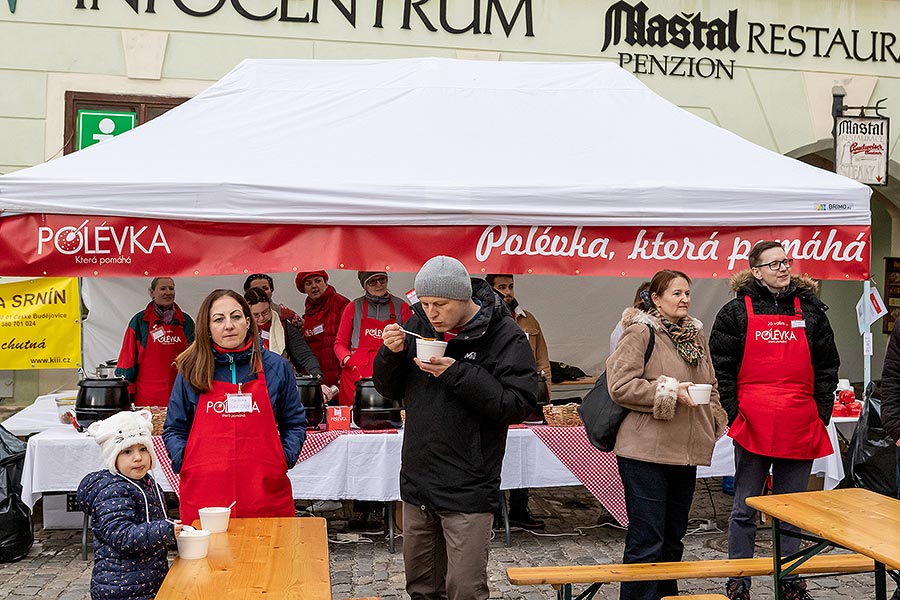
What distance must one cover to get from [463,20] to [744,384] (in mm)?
6002

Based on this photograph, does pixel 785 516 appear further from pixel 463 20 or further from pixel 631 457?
pixel 463 20

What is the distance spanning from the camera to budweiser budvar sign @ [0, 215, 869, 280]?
18.6ft

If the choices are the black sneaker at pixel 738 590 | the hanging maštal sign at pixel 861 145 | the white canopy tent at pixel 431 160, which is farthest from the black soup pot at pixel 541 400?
the hanging maštal sign at pixel 861 145

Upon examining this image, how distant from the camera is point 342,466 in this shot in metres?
6.24

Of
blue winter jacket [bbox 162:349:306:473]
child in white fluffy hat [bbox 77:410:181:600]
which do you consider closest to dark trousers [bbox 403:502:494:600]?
blue winter jacket [bbox 162:349:306:473]

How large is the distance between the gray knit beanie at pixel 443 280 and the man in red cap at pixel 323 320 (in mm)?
4317

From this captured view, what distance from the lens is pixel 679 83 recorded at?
10.6 m

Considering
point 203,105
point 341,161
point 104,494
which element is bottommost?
point 104,494

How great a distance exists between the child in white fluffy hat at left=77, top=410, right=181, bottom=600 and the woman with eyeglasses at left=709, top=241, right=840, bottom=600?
110 inches

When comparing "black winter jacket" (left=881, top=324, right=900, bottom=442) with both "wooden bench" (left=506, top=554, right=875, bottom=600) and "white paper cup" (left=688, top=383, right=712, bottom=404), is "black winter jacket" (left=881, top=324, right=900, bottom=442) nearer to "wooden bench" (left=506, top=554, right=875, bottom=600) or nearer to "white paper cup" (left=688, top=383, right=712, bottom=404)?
"wooden bench" (left=506, top=554, right=875, bottom=600)

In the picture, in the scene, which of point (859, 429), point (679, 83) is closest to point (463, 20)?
Result: point (679, 83)

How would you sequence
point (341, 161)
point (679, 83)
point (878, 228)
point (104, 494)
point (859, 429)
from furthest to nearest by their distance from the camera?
point (878, 228)
point (679, 83)
point (859, 429)
point (341, 161)
point (104, 494)

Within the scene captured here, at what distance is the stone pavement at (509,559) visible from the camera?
563 centimetres

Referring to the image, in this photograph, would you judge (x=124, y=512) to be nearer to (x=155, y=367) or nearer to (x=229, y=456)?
(x=229, y=456)
